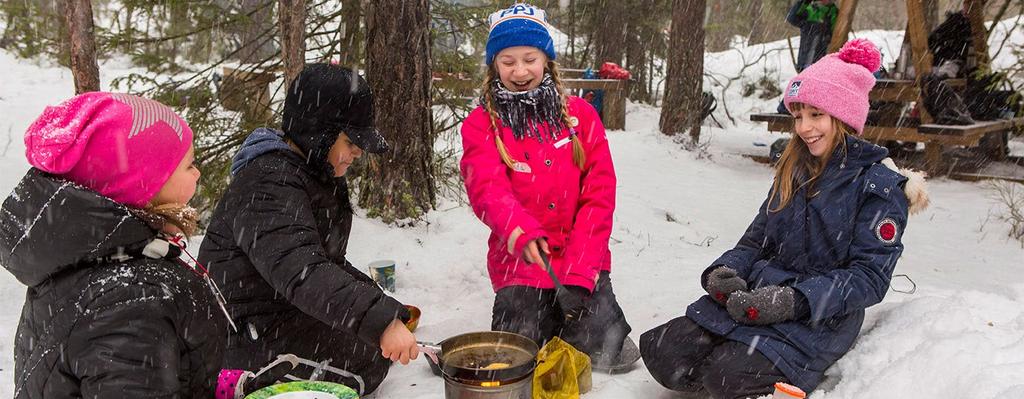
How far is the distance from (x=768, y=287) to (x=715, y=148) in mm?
8233

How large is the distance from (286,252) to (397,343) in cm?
49

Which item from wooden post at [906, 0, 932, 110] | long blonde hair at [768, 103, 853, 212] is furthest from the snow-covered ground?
wooden post at [906, 0, 932, 110]

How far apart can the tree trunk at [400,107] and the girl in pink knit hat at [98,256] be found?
9.41 feet

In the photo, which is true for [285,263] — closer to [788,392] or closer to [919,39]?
[788,392]

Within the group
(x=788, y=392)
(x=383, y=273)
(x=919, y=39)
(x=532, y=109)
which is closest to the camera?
(x=788, y=392)

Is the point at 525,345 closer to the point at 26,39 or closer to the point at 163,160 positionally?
the point at 163,160

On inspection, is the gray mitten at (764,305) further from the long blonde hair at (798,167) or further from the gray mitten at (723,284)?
the long blonde hair at (798,167)

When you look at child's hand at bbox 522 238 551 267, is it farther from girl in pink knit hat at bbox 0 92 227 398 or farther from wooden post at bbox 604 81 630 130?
wooden post at bbox 604 81 630 130

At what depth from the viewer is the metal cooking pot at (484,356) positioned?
7.14 feet

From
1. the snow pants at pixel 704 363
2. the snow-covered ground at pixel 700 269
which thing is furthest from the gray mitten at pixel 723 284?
the snow-covered ground at pixel 700 269

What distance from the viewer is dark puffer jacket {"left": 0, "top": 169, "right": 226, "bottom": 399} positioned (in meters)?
1.52

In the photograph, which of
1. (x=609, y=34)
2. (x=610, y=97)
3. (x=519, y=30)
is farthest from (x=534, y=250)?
(x=609, y=34)

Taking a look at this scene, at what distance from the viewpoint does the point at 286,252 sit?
2.24 m

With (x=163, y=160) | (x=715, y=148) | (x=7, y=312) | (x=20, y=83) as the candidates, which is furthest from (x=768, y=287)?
(x=20, y=83)
